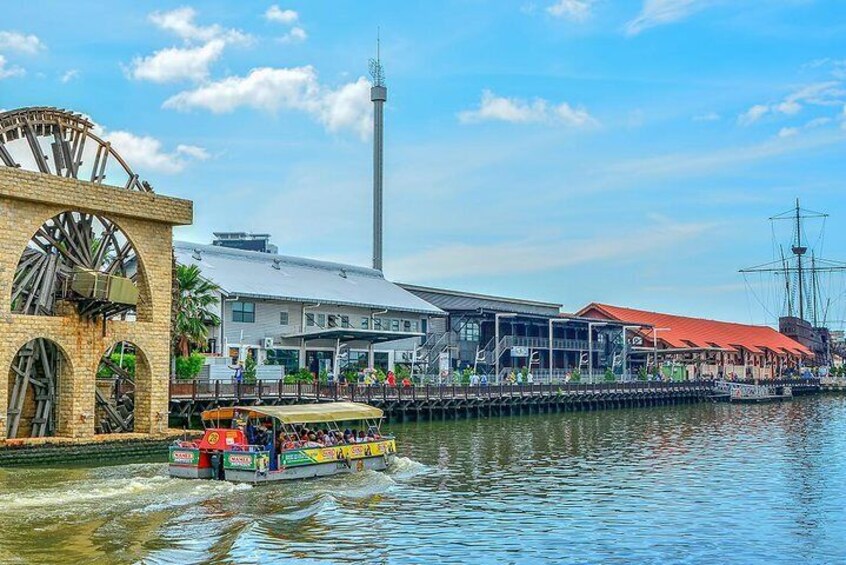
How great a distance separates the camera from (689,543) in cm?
2683

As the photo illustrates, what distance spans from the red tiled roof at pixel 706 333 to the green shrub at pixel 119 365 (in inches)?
2887

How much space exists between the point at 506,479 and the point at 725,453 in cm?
1549

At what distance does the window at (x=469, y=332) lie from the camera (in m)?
92.5

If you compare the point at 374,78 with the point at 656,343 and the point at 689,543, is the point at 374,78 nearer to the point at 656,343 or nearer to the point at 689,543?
the point at 656,343

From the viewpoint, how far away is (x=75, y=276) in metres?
42.6

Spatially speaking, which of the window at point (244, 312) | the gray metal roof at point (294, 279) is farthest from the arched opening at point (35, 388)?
the window at point (244, 312)

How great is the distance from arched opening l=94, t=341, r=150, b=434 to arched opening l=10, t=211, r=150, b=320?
9.15 ft

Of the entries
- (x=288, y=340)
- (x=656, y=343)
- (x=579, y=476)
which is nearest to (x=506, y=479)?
(x=579, y=476)

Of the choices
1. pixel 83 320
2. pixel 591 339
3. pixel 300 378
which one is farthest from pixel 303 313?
pixel 591 339

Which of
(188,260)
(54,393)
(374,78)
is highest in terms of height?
(374,78)

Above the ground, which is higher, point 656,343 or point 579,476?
point 656,343

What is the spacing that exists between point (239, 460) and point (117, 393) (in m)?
16.4

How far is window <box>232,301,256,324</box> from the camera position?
65.9 m

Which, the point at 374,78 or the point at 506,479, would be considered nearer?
the point at 506,479
